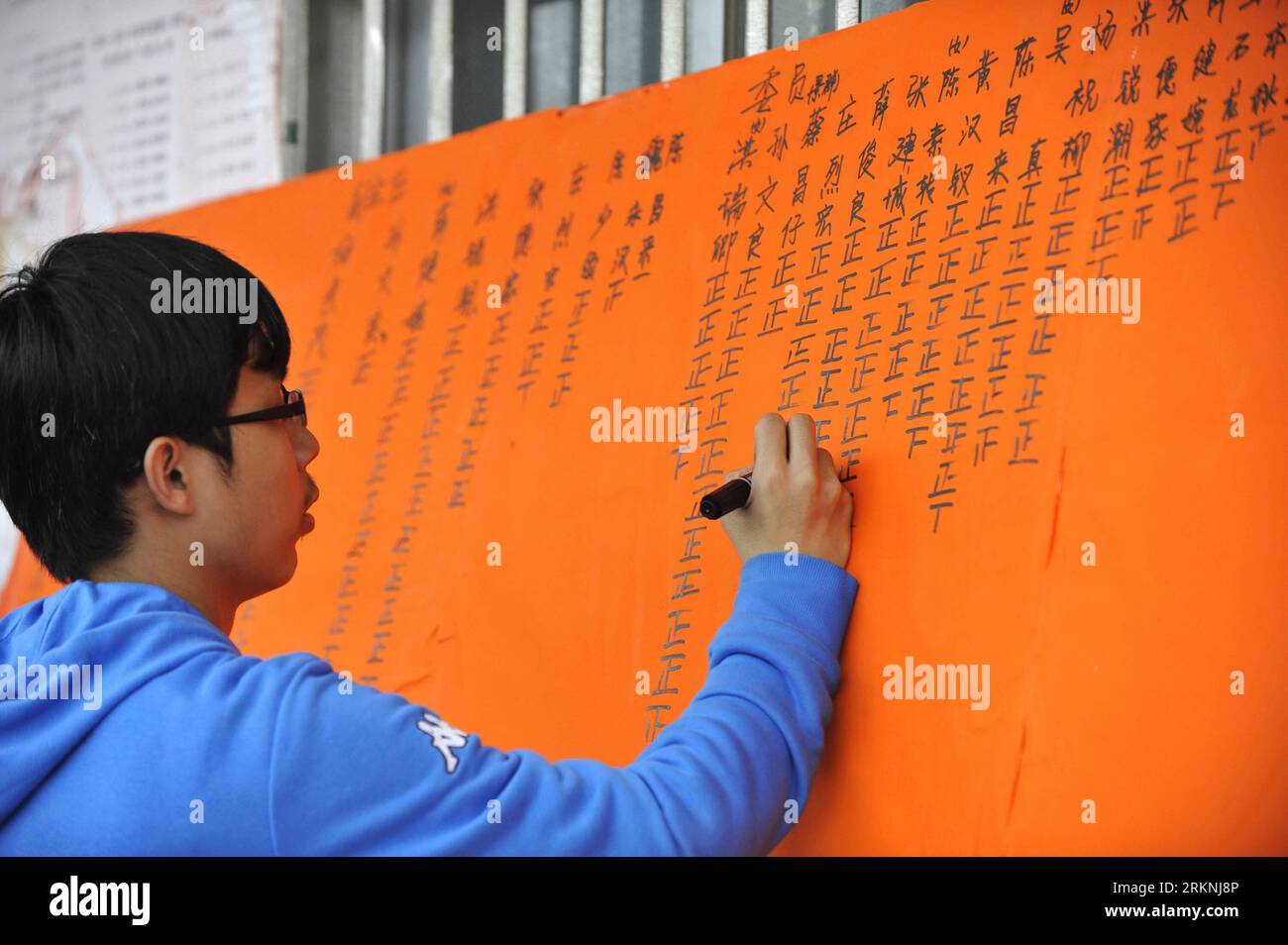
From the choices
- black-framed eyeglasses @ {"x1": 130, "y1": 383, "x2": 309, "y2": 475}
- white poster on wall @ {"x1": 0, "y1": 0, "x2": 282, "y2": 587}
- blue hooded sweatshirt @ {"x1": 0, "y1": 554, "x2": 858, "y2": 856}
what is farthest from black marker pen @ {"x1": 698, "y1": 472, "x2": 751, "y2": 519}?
white poster on wall @ {"x1": 0, "y1": 0, "x2": 282, "y2": 587}

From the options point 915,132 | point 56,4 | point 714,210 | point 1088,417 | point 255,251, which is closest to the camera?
point 1088,417

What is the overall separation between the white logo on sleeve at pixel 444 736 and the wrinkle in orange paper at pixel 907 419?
26 centimetres

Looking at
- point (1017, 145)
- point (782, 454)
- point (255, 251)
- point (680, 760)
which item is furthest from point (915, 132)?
point (255, 251)

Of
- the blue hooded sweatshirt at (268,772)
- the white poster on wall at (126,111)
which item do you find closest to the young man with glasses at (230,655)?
the blue hooded sweatshirt at (268,772)

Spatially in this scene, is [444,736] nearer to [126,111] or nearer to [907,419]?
[907,419]

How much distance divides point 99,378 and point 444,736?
0.28m

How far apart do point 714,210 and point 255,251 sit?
0.66m

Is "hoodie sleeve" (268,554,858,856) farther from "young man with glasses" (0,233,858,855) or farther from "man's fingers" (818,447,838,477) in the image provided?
Answer: "man's fingers" (818,447,838,477)

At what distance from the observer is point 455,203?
4.16ft

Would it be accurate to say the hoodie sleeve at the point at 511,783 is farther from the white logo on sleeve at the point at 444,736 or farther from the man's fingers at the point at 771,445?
the man's fingers at the point at 771,445

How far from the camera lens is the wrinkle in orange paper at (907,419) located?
71cm

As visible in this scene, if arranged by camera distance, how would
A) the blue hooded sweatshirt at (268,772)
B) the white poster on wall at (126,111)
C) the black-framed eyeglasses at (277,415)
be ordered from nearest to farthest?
the blue hooded sweatshirt at (268,772)
the black-framed eyeglasses at (277,415)
the white poster on wall at (126,111)

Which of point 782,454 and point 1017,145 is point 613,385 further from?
point 1017,145

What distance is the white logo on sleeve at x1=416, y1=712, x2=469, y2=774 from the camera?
2.14ft
